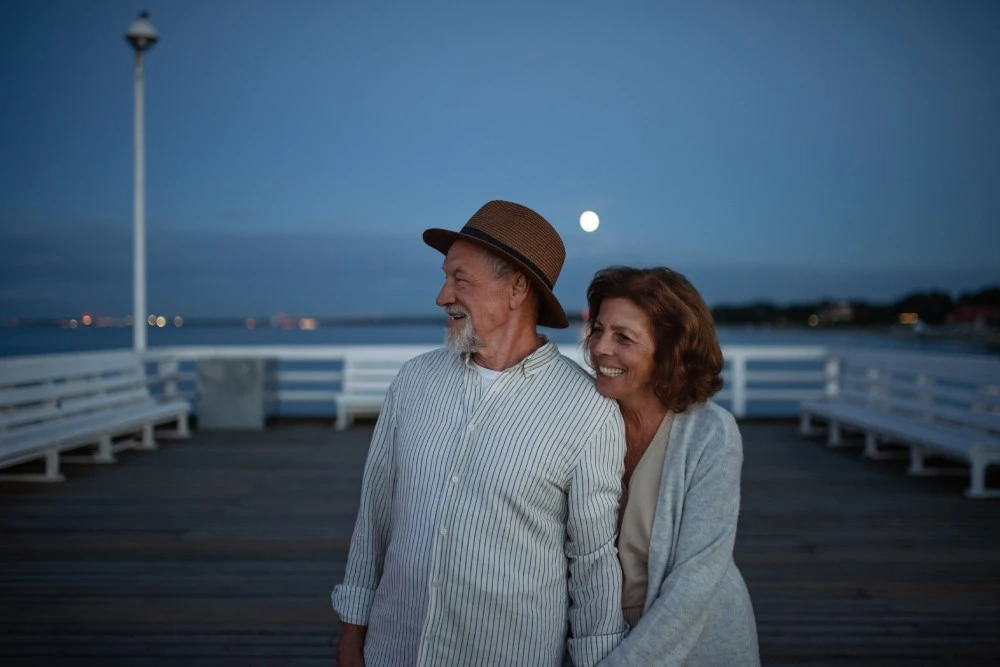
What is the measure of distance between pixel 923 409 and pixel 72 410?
6.39m

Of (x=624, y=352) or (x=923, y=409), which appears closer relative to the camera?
(x=624, y=352)

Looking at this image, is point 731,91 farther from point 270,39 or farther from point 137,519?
point 137,519

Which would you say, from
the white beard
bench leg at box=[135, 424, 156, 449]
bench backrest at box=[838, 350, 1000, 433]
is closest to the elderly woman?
the white beard

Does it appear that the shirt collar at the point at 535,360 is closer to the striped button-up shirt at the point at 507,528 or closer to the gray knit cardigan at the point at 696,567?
the striped button-up shirt at the point at 507,528

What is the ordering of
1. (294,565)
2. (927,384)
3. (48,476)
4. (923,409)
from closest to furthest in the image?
1. (294,565)
2. (48,476)
3. (923,409)
4. (927,384)

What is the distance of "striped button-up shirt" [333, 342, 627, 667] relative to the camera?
5.50 feet

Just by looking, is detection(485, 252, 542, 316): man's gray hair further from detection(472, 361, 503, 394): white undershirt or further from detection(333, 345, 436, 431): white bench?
detection(333, 345, 436, 431): white bench

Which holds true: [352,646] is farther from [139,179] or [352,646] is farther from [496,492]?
[139,179]

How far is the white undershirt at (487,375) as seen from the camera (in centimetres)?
180

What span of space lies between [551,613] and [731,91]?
1508cm

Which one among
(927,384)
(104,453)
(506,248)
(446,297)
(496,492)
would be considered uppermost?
(506,248)

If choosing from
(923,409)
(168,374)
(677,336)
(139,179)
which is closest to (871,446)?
(923,409)

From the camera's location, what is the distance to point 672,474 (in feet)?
5.59

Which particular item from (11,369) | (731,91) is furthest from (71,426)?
(731,91)
